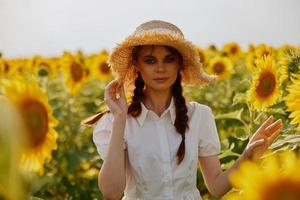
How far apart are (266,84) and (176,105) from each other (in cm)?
61

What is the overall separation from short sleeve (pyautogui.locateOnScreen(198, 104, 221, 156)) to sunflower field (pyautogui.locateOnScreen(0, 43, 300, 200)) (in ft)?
0.84

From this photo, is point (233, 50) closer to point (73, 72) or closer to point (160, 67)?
point (73, 72)

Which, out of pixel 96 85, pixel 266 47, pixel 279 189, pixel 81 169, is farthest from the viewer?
pixel 96 85

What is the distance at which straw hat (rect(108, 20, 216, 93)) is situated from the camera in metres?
1.99

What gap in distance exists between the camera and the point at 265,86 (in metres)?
2.54

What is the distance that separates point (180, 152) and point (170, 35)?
1.38 feet

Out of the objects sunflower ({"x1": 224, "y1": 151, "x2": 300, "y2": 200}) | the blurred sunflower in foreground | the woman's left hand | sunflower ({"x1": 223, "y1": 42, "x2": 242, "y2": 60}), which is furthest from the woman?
sunflower ({"x1": 223, "y1": 42, "x2": 242, "y2": 60})

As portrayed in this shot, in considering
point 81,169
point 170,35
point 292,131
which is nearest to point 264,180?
point 292,131

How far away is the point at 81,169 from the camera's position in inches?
161

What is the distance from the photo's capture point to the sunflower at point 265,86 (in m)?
2.53

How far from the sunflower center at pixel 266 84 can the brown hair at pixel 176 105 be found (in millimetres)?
551

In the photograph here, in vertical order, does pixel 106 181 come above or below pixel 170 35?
below

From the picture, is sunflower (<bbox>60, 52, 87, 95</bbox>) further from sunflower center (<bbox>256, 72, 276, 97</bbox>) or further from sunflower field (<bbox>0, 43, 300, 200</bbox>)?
sunflower center (<bbox>256, 72, 276, 97</bbox>)

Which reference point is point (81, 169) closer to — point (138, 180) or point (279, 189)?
point (138, 180)
